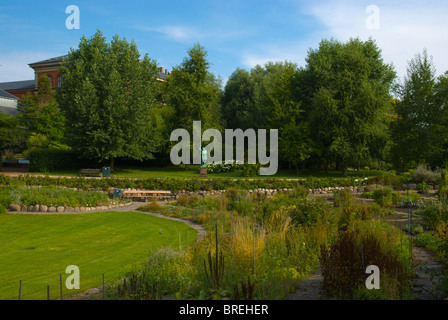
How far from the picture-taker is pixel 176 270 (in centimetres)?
516

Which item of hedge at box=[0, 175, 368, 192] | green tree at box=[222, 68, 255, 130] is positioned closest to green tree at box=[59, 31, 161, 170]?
hedge at box=[0, 175, 368, 192]

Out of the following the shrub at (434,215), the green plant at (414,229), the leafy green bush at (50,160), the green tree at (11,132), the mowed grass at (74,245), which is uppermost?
the green tree at (11,132)

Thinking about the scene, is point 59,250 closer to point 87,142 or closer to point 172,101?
point 87,142

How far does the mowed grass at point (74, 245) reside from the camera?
5574mm

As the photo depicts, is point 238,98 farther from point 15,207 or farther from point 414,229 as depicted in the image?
point 414,229

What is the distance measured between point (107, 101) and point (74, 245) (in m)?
18.0

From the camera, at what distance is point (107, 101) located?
2419cm

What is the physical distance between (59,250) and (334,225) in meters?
5.64

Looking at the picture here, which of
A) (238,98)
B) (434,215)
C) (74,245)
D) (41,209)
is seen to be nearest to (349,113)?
(434,215)

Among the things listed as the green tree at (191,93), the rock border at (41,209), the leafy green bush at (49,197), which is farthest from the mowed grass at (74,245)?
the green tree at (191,93)

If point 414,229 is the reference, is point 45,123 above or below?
above

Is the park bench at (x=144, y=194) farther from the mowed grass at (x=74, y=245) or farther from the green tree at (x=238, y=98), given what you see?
the green tree at (x=238, y=98)

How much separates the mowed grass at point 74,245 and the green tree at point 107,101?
46.0 ft

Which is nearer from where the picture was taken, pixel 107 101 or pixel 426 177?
pixel 426 177
